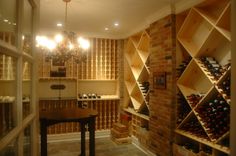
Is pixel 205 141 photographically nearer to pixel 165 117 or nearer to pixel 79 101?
pixel 165 117

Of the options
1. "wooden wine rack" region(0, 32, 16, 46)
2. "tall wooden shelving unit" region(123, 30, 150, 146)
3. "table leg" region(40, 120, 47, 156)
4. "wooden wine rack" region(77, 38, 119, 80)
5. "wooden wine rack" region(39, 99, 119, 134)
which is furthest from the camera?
"wooden wine rack" region(77, 38, 119, 80)

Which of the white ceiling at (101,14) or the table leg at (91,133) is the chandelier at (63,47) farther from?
the table leg at (91,133)

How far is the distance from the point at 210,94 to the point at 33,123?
208cm

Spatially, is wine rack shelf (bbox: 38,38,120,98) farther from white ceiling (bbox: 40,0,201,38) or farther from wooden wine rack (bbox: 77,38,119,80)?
white ceiling (bbox: 40,0,201,38)

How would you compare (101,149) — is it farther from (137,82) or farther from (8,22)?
(8,22)

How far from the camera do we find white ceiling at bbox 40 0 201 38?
9.43ft

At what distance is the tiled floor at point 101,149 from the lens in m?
3.88

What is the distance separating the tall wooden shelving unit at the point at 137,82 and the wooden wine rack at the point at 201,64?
1029 millimetres

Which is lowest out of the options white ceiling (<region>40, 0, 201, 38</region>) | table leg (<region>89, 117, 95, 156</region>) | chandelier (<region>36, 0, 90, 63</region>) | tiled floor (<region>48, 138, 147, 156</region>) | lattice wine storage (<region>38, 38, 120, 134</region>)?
tiled floor (<region>48, 138, 147, 156</region>)

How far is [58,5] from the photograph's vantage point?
9.70 feet

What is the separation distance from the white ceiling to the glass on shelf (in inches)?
83.5

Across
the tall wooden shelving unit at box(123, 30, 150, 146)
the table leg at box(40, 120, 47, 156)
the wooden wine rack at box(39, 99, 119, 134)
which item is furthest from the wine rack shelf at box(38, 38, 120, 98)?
the table leg at box(40, 120, 47, 156)

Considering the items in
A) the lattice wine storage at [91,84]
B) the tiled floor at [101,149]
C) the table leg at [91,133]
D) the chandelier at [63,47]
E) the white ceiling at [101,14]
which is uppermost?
the white ceiling at [101,14]

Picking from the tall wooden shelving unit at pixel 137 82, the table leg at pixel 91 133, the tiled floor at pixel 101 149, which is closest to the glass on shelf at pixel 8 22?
the table leg at pixel 91 133
